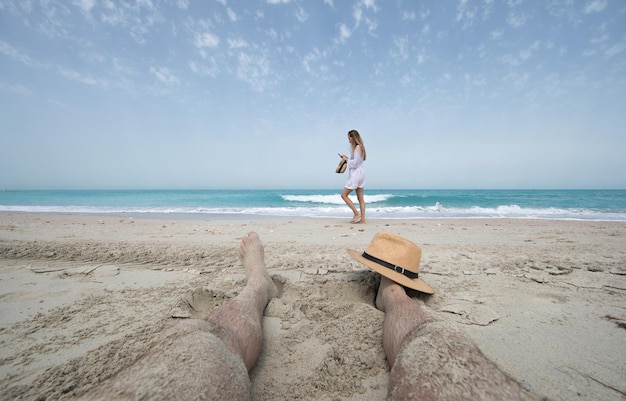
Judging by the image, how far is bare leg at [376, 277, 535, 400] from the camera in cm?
78

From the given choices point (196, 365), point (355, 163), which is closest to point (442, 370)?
point (196, 365)

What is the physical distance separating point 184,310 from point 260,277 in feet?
1.81

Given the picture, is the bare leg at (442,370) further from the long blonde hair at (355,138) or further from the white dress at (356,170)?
the long blonde hair at (355,138)

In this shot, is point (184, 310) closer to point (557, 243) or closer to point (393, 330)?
point (393, 330)

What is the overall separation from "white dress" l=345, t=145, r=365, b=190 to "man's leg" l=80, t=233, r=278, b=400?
473 centimetres

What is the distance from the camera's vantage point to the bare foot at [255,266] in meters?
1.98

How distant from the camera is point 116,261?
2.75 meters

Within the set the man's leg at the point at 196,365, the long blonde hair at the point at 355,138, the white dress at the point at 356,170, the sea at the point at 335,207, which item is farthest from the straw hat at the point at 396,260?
the sea at the point at 335,207

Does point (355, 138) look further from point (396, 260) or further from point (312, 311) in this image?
point (312, 311)

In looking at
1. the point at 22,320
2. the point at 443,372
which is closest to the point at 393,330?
the point at 443,372

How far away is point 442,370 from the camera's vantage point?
0.86 meters

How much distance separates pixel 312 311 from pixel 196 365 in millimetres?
1042

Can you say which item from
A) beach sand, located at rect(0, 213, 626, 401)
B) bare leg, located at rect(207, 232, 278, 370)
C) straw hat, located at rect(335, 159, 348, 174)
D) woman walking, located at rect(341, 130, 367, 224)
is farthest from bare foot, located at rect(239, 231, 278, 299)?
straw hat, located at rect(335, 159, 348, 174)

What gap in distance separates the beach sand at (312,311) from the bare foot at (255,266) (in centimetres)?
14
